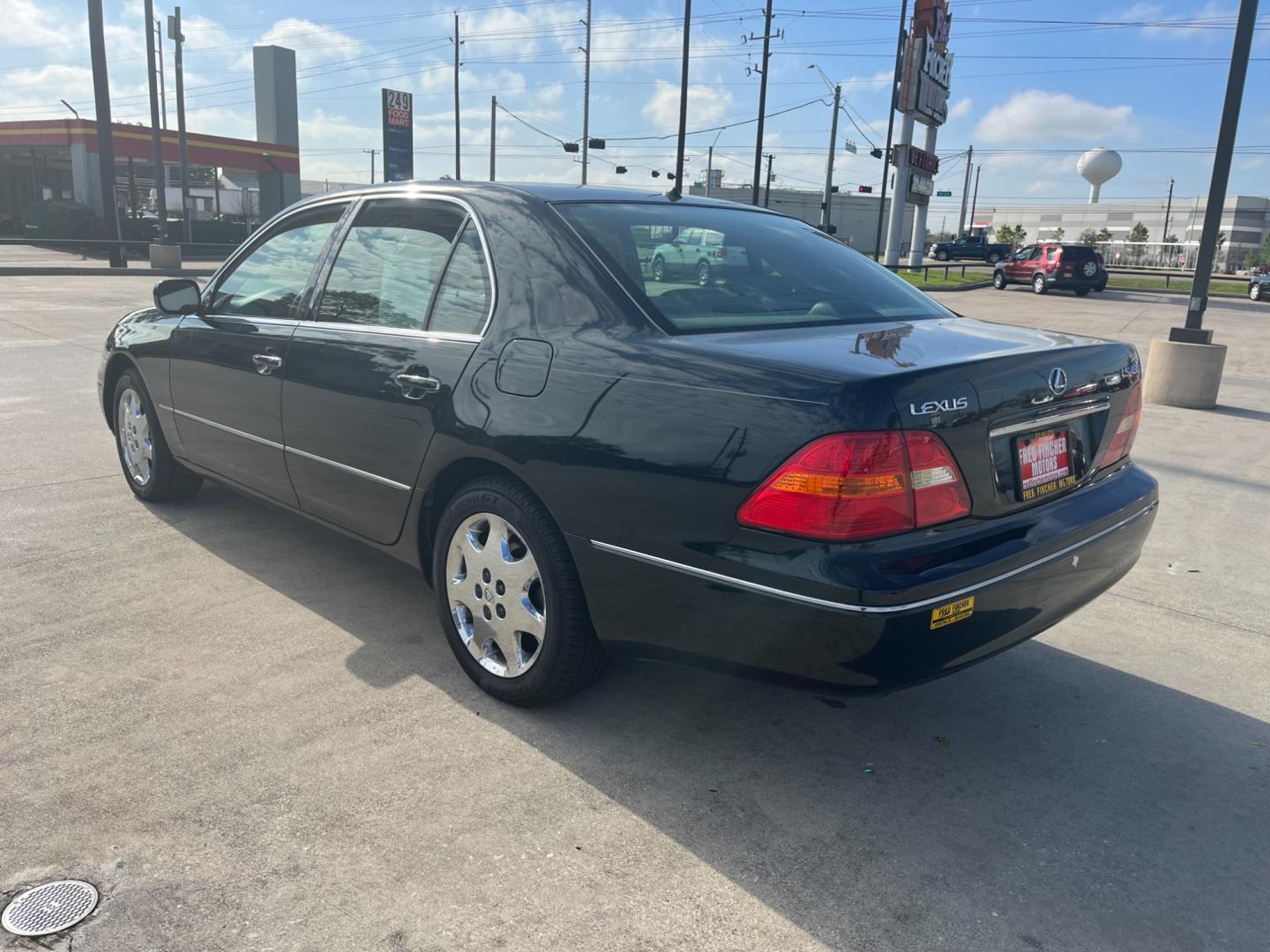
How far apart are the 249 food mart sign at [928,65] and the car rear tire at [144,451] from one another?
31.8 m

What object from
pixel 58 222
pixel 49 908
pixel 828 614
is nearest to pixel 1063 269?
pixel 828 614

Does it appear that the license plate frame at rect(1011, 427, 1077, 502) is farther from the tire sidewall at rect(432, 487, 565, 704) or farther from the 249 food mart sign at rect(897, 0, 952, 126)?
the 249 food mart sign at rect(897, 0, 952, 126)

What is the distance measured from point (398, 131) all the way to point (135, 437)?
5198 cm

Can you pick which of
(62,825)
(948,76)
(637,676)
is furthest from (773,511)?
(948,76)

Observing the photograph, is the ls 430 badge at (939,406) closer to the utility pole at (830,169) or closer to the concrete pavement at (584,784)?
the concrete pavement at (584,784)

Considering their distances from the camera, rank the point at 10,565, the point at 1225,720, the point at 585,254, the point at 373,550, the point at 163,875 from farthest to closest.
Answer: the point at 10,565, the point at 373,550, the point at 1225,720, the point at 585,254, the point at 163,875

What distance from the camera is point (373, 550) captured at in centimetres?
370

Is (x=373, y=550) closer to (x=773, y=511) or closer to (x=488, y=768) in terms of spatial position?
(x=488, y=768)

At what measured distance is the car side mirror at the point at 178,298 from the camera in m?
4.53

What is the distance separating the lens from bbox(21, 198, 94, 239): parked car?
1458 inches

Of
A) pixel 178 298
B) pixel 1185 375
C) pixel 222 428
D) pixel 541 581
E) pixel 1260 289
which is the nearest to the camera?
pixel 541 581

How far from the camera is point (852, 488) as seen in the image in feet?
7.59

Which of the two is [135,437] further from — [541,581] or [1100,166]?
[1100,166]

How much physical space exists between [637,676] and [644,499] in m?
1.10
